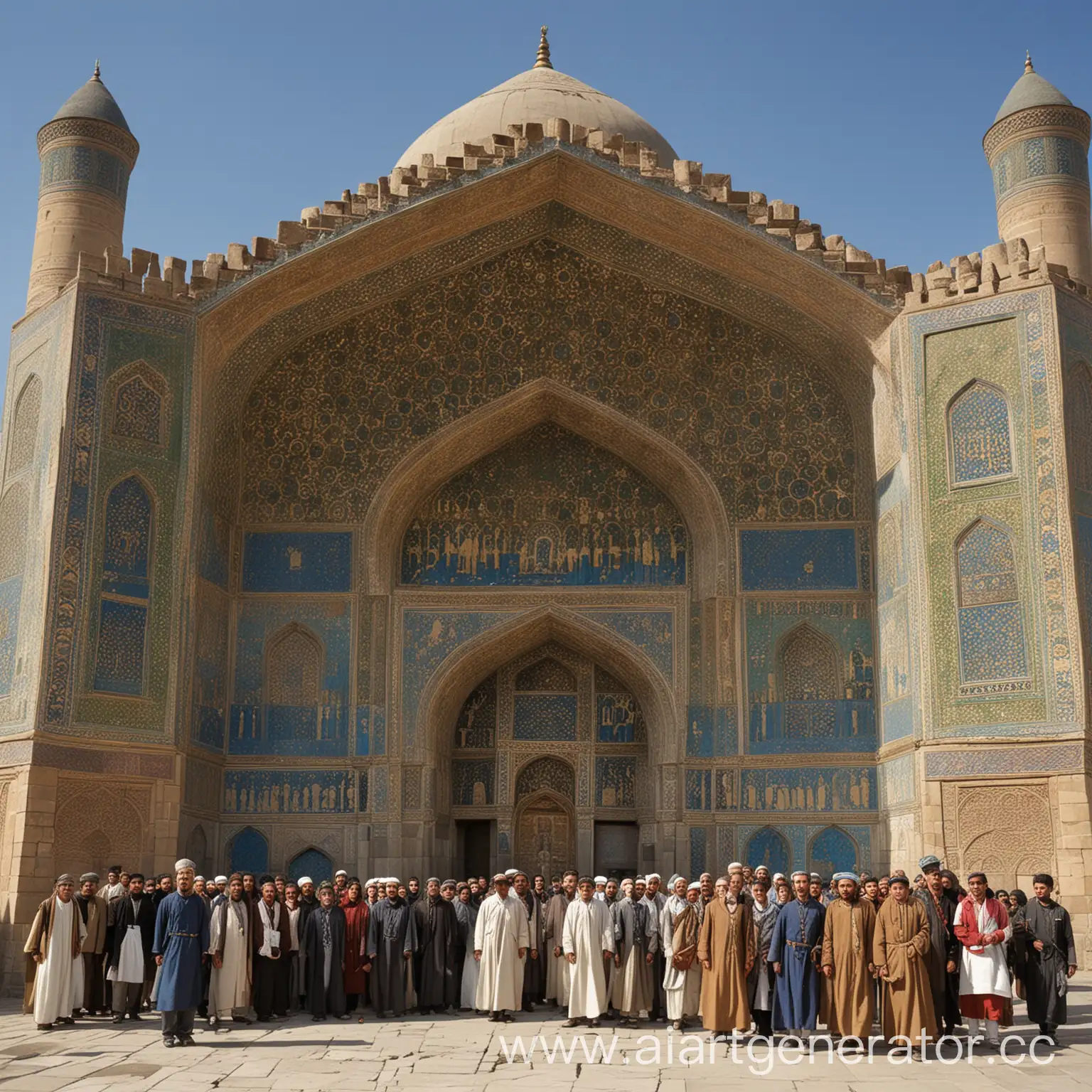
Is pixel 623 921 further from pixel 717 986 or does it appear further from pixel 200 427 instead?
pixel 200 427

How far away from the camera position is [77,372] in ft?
47.1

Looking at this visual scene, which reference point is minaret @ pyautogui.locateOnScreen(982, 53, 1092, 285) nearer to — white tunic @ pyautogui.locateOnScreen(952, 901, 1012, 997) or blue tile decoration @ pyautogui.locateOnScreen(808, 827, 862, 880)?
blue tile decoration @ pyautogui.locateOnScreen(808, 827, 862, 880)

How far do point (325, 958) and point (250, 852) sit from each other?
216 inches

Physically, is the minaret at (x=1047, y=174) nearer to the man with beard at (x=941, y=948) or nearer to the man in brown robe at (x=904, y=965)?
the man with beard at (x=941, y=948)

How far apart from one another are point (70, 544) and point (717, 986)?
8.24 meters

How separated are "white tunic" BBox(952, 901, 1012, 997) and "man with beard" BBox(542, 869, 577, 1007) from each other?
3.26 metres

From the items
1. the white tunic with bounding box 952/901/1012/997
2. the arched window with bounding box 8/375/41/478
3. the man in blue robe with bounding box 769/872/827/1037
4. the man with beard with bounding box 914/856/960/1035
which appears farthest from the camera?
the arched window with bounding box 8/375/41/478

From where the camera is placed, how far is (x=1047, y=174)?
15492 mm

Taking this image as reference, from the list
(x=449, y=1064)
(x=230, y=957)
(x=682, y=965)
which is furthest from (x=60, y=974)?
(x=682, y=965)

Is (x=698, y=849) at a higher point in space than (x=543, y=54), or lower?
lower

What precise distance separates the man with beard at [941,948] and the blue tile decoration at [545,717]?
27.4 feet

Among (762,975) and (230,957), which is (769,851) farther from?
(230,957)

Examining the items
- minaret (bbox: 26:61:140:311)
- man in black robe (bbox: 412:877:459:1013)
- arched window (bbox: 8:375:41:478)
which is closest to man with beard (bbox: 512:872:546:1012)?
→ man in black robe (bbox: 412:877:459:1013)

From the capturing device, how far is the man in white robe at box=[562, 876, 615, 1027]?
10344mm
